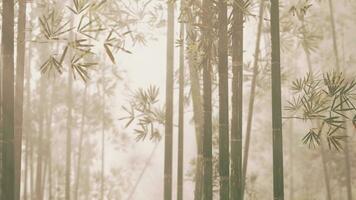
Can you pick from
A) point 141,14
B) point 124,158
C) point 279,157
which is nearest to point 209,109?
point 279,157

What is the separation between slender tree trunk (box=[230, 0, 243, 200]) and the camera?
12.4 ft

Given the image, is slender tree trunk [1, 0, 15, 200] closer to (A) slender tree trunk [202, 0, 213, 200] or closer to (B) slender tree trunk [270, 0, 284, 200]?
(A) slender tree trunk [202, 0, 213, 200]

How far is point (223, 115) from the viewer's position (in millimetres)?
3707

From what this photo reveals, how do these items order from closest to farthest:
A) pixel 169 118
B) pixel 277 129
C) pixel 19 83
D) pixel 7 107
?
pixel 7 107 < pixel 277 129 < pixel 19 83 < pixel 169 118

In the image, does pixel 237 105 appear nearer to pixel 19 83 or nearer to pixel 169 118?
pixel 169 118

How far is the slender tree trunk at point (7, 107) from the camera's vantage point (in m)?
3.05

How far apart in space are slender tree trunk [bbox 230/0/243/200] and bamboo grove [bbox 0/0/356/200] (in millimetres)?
11

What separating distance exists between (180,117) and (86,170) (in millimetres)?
13850

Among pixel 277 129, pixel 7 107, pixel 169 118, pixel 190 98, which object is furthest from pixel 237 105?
pixel 190 98

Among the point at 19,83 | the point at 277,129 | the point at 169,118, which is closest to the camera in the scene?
the point at 277,129

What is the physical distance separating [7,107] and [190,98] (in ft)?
21.4

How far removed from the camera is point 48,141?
41.4 ft

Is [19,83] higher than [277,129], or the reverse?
[19,83]

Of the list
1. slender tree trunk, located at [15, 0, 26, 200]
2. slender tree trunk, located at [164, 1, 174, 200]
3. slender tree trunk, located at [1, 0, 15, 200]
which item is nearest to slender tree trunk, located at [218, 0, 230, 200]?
slender tree trunk, located at [164, 1, 174, 200]
